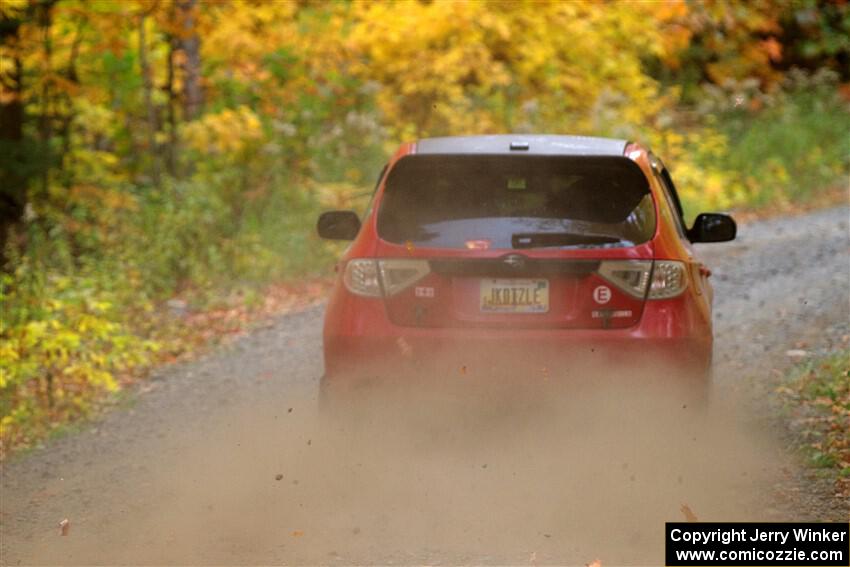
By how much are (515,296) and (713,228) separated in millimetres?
1994

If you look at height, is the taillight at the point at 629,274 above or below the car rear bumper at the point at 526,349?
above

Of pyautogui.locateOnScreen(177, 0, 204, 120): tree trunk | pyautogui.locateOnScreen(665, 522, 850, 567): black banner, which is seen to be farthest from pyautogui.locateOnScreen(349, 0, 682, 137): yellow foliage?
pyautogui.locateOnScreen(665, 522, 850, 567): black banner

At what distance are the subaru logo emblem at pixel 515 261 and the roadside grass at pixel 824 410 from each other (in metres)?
1.93

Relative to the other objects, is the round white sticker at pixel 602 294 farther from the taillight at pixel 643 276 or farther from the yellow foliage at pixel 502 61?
the yellow foliage at pixel 502 61

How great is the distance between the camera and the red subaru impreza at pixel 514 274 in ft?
18.6

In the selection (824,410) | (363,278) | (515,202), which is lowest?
(824,410)

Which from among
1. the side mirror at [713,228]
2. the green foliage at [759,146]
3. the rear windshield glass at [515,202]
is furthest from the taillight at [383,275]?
the green foliage at [759,146]

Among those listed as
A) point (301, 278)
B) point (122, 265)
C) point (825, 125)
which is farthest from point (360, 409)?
point (825, 125)

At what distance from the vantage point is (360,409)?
5949mm

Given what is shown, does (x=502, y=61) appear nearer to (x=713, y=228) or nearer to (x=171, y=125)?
(x=171, y=125)

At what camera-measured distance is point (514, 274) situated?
5.66 m

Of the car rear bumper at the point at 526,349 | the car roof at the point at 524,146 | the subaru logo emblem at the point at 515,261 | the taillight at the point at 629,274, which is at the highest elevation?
the car roof at the point at 524,146

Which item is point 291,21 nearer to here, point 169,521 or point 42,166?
point 42,166

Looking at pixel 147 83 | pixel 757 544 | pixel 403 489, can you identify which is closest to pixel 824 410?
pixel 757 544
